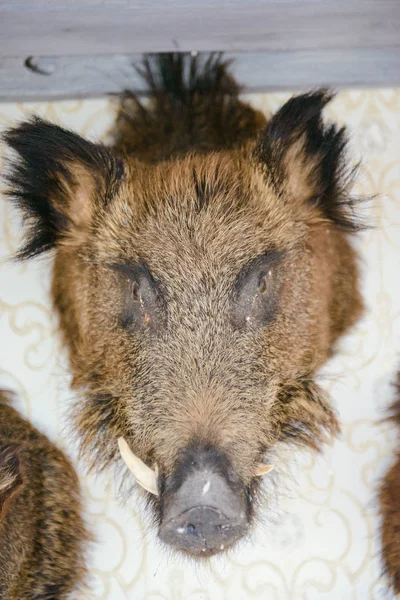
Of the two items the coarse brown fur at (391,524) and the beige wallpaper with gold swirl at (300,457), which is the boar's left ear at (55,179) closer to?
the beige wallpaper with gold swirl at (300,457)

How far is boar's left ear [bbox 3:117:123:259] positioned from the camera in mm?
1620

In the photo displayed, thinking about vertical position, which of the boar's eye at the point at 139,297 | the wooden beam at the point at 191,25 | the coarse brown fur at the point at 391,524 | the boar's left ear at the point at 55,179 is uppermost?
the wooden beam at the point at 191,25

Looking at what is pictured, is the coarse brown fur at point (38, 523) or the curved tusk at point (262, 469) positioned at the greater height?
the curved tusk at point (262, 469)

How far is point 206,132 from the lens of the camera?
196cm

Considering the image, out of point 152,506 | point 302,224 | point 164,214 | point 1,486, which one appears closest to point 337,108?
point 302,224

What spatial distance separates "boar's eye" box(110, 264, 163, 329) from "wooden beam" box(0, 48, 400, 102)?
67 cm

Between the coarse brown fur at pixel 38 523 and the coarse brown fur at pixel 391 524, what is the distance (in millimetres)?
862

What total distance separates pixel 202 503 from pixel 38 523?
68 centimetres

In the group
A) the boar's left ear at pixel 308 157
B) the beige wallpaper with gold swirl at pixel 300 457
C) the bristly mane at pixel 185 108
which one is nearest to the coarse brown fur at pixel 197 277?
the boar's left ear at pixel 308 157

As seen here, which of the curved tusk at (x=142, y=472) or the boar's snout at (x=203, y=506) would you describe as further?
the curved tusk at (x=142, y=472)

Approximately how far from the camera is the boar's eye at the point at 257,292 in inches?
61.7

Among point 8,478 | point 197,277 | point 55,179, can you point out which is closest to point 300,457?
point 197,277

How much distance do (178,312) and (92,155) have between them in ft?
1.49

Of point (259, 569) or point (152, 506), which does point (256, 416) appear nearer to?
point (152, 506)
